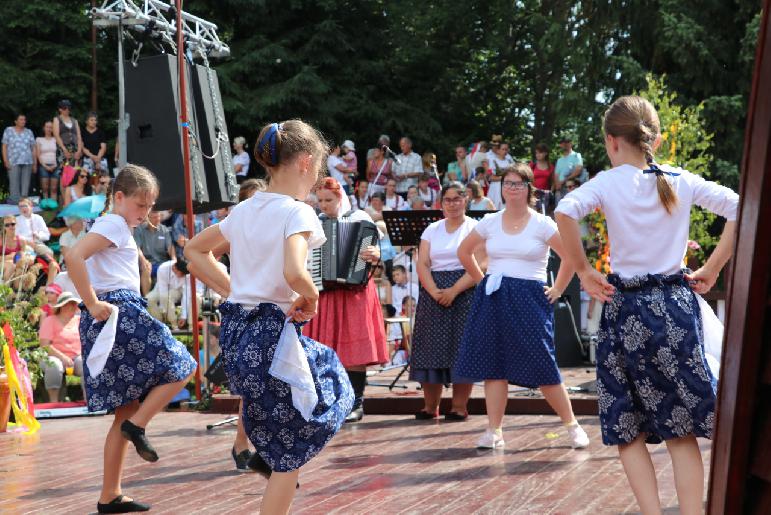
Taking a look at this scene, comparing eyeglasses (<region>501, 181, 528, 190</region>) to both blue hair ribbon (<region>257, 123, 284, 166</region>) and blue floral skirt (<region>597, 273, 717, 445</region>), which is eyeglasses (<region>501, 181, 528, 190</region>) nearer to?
blue floral skirt (<region>597, 273, 717, 445</region>)

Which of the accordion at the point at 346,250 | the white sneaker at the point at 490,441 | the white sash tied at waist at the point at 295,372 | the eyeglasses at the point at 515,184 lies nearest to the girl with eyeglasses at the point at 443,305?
the accordion at the point at 346,250

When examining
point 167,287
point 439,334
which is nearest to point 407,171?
point 167,287

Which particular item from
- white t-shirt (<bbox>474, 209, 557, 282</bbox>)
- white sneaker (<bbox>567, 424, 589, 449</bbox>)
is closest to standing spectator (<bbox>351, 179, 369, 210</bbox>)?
white t-shirt (<bbox>474, 209, 557, 282</bbox>)

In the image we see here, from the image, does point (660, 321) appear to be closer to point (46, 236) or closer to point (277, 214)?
point (277, 214)

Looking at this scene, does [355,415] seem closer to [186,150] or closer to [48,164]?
[186,150]

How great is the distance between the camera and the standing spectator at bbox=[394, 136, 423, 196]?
A: 1927 cm

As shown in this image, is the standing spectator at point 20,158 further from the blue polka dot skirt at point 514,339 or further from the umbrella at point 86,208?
the blue polka dot skirt at point 514,339

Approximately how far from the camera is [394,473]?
6191mm

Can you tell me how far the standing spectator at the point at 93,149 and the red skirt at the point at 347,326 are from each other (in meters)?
12.0

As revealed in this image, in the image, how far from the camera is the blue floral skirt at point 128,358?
5.24 m

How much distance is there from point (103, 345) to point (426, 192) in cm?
1345

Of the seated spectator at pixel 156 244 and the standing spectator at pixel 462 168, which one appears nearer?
the seated spectator at pixel 156 244

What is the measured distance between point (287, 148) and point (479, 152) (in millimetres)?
15714

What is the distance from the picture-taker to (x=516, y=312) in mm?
7246
